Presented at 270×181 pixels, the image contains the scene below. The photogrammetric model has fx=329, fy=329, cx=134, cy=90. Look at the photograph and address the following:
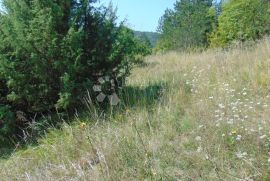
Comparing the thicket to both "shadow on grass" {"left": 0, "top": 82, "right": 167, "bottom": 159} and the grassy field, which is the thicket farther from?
the grassy field

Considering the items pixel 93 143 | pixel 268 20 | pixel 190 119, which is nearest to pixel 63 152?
pixel 93 143

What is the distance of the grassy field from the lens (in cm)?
300

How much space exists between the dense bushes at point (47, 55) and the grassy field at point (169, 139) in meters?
0.57

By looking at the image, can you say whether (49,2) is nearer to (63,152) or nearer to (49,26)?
(49,26)

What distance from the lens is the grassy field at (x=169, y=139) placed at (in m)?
3.00

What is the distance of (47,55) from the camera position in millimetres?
4703

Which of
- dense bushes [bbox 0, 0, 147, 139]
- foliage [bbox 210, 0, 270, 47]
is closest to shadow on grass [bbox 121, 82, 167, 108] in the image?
dense bushes [bbox 0, 0, 147, 139]

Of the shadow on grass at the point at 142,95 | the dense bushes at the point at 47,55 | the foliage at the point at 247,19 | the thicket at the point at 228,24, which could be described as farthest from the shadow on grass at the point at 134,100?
the foliage at the point at 247,19

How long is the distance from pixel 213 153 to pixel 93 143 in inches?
49.5

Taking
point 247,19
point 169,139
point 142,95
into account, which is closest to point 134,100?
point 142,95

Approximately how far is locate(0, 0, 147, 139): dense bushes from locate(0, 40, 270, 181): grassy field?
1.88ft

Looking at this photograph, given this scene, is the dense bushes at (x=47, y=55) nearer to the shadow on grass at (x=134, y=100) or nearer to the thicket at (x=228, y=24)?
the shadow on grass at (x=134, y=100)

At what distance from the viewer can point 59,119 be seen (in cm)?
478

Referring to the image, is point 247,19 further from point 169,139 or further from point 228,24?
point 169,139
